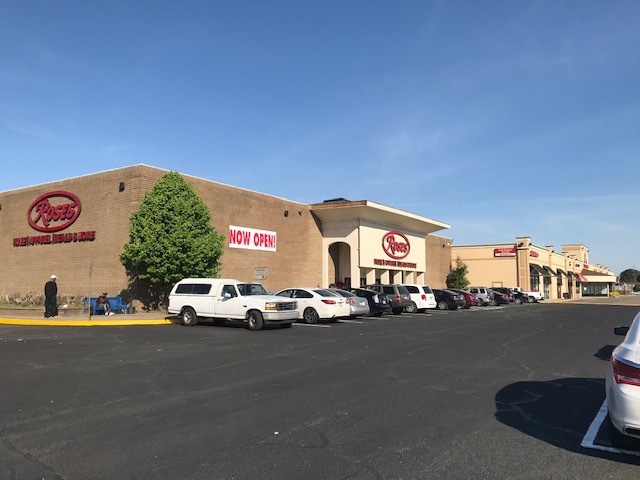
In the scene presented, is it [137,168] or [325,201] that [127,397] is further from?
[325,201]

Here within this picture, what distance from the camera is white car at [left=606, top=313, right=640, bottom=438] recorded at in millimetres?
4676

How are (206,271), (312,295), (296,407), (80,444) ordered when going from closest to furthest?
(80,444)
(296,407)
(312,295)
(206,271)

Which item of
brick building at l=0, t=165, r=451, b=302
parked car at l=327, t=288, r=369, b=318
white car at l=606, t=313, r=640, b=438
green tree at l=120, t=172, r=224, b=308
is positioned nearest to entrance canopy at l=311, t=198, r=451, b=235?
brick building at l=0, t=165, r=451, b=302

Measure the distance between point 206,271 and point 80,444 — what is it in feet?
66.6

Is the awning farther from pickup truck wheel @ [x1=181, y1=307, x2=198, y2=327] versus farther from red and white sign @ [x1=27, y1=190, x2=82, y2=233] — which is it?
pickup truck wheel @ [x1=181, y1=307, x2=198, y2=327]

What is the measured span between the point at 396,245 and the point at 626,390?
39277 millimetres

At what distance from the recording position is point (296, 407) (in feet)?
22.8

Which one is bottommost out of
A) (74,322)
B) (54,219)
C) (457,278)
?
(74,322)

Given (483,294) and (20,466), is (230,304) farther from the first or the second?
(483,294)

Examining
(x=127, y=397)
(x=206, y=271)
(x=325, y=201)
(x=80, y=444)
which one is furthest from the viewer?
(x=325, y=201)

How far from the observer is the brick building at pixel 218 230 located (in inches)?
1029

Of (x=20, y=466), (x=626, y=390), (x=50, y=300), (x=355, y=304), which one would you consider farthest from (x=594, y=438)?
(x=50, y=300)

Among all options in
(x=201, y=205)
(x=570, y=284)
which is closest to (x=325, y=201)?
(x=201, y=205)

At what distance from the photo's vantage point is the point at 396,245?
4388 cm
